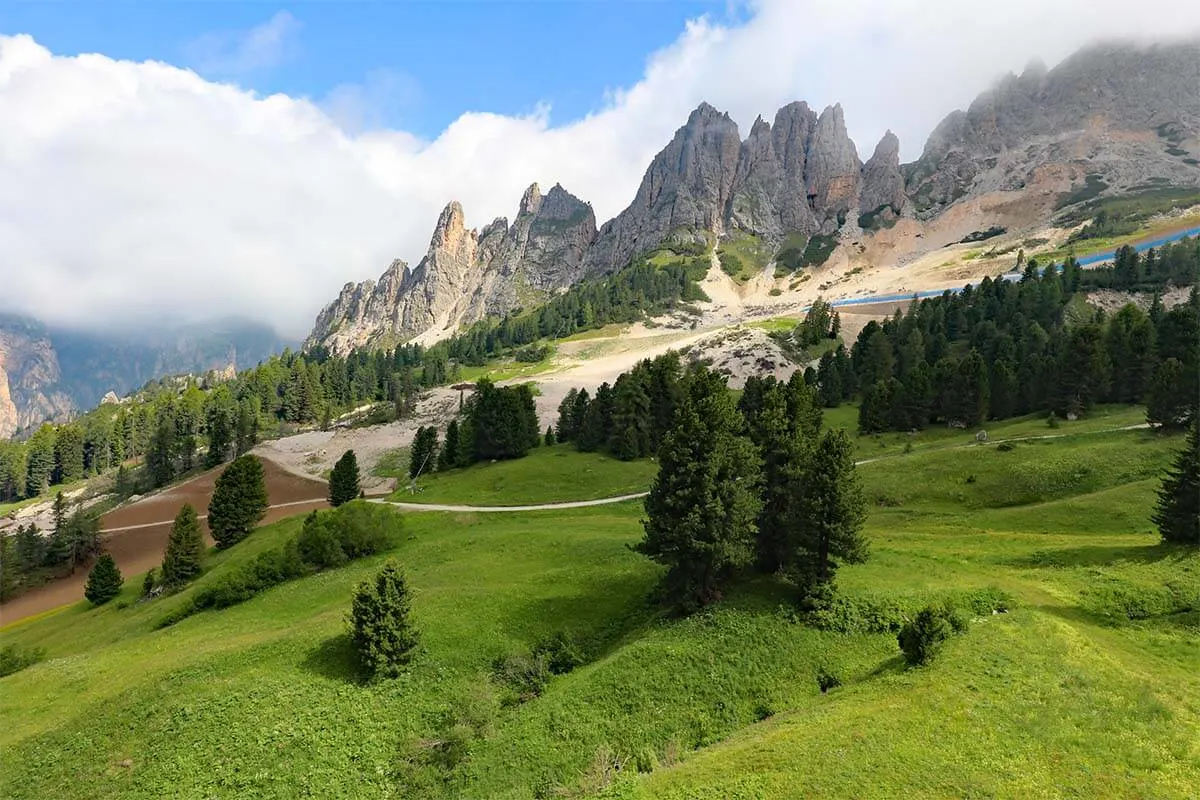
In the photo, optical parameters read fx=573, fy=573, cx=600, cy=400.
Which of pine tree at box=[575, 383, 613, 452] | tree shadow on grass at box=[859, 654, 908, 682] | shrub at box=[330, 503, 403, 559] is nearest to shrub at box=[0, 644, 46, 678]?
shrub at box=[330, 503, 403, 559]

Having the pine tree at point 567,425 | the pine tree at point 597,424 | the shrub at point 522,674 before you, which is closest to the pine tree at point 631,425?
the pine tree at point 597,424

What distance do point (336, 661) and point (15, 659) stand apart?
1377 inches

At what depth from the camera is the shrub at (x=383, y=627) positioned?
31.9m

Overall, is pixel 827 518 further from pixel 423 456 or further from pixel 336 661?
pixel 423 456

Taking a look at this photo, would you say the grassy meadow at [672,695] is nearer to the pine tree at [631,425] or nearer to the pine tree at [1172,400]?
the pine tree at [1172,400]

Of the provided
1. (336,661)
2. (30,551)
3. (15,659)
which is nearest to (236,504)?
(15,659)

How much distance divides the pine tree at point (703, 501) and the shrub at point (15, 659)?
51318 millimetres

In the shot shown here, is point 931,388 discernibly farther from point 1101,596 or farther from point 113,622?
point 113,622

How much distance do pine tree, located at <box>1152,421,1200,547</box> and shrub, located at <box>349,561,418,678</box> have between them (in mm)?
48132

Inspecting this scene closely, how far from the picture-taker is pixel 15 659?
46.3m

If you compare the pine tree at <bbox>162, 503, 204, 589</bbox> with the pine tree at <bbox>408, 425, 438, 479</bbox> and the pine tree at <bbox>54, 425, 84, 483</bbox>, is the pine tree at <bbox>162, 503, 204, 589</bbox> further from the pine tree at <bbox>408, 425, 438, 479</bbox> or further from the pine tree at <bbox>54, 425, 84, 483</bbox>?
the pine tree at <bbox>54, 425, 84, 483</bbox>

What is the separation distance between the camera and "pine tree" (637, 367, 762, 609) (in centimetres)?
3462

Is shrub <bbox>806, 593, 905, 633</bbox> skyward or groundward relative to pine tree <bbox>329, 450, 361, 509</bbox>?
groundward

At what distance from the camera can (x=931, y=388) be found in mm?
97500
